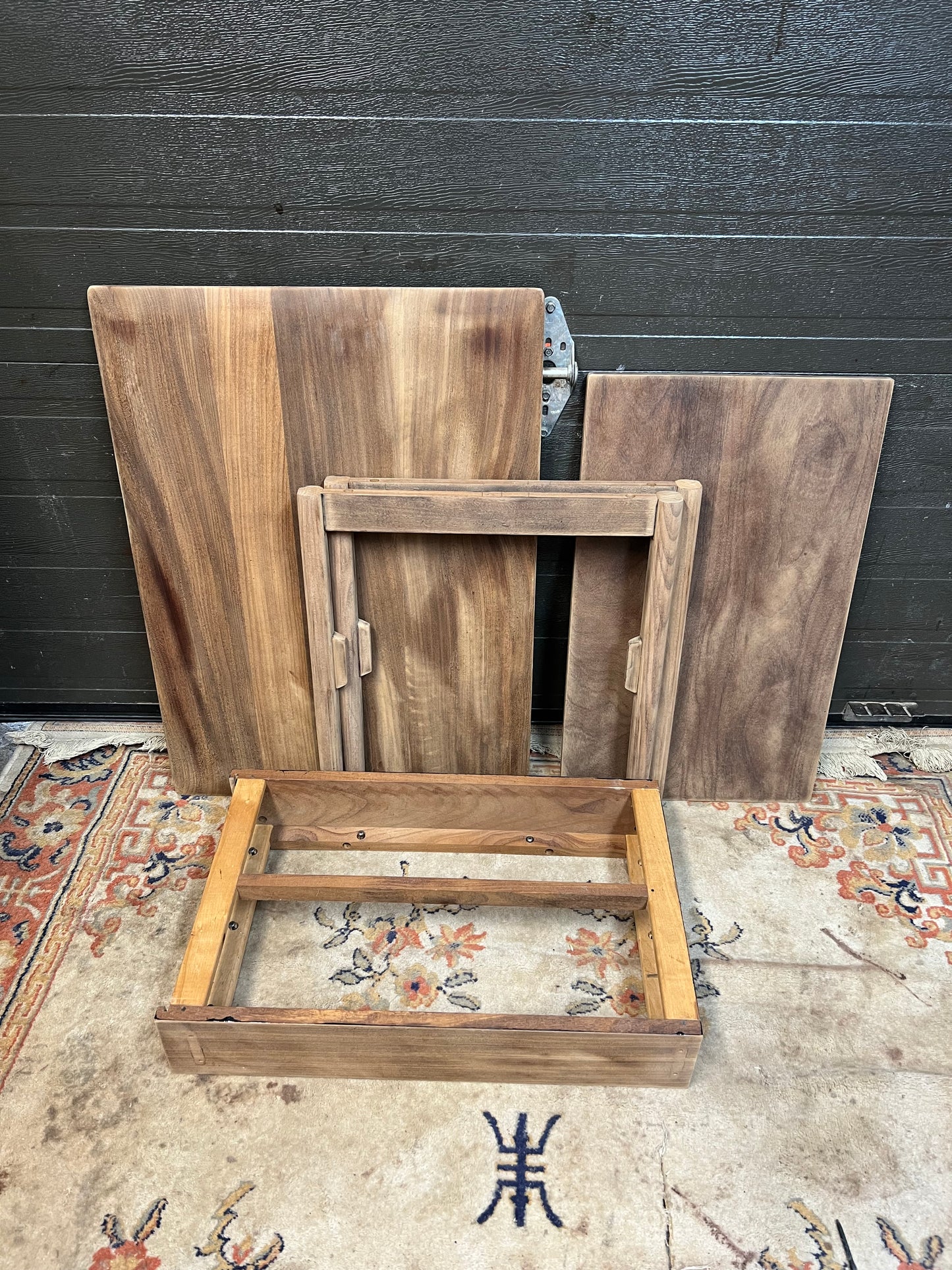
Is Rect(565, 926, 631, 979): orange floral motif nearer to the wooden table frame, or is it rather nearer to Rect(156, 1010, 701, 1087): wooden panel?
Rect(156, 1010, 701, 1087): wooden panel

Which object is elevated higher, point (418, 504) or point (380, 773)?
point (418, 504)

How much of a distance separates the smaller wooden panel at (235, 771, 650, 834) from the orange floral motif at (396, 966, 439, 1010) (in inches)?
11.9

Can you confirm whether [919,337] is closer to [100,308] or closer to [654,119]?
[654,119]

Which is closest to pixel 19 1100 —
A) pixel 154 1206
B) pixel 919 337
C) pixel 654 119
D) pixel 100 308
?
pixel 154 1206

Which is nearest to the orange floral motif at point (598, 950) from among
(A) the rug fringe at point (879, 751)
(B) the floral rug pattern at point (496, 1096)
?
(B) the floral rug pattern at point (496, 1096)

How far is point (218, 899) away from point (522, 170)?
129 centimetres

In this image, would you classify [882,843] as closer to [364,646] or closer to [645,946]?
[645,946]

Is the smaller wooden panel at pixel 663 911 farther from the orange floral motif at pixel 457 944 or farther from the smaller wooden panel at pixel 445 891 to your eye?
the orange floral motif at pixel 457 944

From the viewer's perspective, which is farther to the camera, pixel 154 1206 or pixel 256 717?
pixel 256 717

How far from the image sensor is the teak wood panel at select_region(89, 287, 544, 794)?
138cm

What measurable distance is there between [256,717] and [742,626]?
99 centimetres

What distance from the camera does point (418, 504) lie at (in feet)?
4.61

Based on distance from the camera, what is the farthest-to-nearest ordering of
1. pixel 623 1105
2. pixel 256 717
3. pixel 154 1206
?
pixel 256 717 < pixel 623 1105 < pixel 154 1206

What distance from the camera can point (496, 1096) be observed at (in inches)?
48.4
